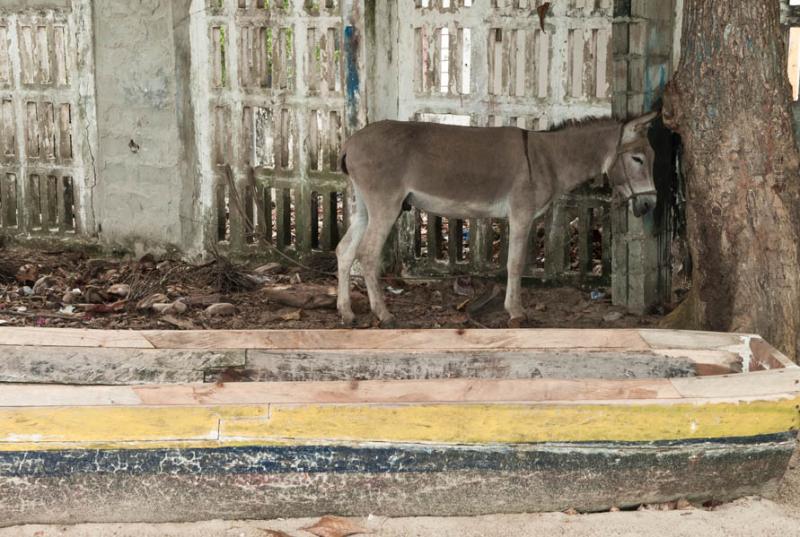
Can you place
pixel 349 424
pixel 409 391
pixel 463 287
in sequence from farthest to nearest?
pixel 463 287 → pixel 409 391 → pixel 349 424

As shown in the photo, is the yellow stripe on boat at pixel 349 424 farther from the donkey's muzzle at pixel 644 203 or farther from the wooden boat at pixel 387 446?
the donkey's muzzle at pixel 644 203

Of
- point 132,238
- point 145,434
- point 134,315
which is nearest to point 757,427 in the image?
point 145,434

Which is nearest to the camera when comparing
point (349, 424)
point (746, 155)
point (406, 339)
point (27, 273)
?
point (349, 424)

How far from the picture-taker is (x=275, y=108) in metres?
9.53

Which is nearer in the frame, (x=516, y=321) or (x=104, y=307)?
(x=516, y=321)

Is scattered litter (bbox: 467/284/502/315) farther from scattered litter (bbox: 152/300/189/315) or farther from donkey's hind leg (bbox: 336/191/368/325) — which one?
scattered litter (bbox: 152/300/189/315)

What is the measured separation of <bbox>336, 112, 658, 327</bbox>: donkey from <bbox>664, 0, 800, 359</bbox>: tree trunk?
53.1 inches

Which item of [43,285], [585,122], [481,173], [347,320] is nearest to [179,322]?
[347,320]

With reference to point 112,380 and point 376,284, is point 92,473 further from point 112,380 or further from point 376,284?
point 376,284

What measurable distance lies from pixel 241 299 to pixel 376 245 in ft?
4.58

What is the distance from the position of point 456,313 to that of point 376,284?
0.74 m

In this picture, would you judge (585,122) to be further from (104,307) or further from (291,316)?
(104,307)

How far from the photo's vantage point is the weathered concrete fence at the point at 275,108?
878cm

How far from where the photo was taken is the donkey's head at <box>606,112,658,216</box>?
26.0 feet
